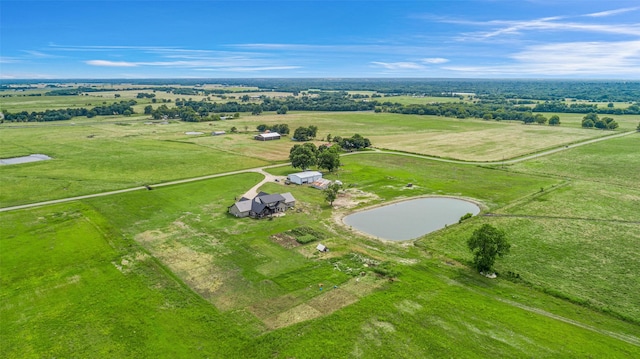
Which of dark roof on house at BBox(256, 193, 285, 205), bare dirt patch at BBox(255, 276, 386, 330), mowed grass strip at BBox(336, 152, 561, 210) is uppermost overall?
dark roof on house at BBox(256, 193, 285, 205)

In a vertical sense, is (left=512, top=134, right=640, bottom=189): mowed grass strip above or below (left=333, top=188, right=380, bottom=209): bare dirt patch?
above

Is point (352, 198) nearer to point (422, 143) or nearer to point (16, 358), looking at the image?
point (16, 358)

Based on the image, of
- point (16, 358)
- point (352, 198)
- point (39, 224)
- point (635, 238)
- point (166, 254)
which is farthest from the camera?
point (352, 198)

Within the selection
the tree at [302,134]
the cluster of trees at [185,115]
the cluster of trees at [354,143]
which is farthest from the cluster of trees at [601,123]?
the cluster of trees at [185,115]

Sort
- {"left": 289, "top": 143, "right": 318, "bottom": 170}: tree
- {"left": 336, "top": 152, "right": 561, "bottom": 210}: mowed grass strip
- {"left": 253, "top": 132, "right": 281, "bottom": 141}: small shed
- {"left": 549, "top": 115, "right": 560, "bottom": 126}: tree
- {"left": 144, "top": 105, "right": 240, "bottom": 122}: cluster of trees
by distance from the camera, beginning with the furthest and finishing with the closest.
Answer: {"left": 144, "top": 105, "right": 240, "bottom": 122}: cluster of trees, {"left": 549, "top": 115, "right": 560, "bottom": 126}: tree, {"left": 253, "top": 132, "right": 281, "bottom": 141}: small shed, {"left": 289, "top": 143, "right": 318, "bottom": 170}: tree, {"left": 336, "top": 152, "right": 561, "bottom": 210}: mowed grass strip

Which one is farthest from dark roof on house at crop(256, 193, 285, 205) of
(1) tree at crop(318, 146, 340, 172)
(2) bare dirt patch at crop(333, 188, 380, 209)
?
(1) tree at crop(318, 146, 340, 172)

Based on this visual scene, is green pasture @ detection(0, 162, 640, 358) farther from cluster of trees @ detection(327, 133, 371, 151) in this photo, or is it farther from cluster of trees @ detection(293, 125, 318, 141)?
cluster of trees @ detection(293, 125, 318, 141)

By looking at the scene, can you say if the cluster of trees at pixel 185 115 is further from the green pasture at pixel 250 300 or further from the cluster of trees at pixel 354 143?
the green pasture at pixel 250 300

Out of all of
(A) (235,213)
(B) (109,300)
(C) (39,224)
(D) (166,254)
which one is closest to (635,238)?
(A) (235,213)

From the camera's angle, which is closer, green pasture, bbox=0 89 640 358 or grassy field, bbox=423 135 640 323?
green pasture, bbox=0 89 640 358
